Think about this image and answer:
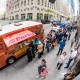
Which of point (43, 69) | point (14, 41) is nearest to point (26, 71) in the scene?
point (43, 69)

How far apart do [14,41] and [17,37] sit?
53 centimetres

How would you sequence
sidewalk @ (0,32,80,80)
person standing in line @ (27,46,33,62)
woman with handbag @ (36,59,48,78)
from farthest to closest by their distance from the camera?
1. person standing in line @ (27,46,33,62)
2. sidewalk @ (0,32,80,80)
3. woman with handbag @ (36,59,48,78)

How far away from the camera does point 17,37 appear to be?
13.9 m

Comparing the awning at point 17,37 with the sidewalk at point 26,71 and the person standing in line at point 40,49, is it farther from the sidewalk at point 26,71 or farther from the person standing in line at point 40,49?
the sidewalk at point 26,71

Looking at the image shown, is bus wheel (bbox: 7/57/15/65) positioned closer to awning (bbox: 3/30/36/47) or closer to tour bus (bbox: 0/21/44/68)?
tour bus (bbox: 0/21/44/68)

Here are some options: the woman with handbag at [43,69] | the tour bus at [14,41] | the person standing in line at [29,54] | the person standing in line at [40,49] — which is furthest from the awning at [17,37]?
the woman with handbag at [43,69]

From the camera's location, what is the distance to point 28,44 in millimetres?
15141

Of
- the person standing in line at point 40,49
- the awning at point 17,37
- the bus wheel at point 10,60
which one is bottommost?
the bus wheel at point 10,60

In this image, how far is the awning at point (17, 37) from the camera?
515 inches

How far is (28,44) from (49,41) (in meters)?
3.17

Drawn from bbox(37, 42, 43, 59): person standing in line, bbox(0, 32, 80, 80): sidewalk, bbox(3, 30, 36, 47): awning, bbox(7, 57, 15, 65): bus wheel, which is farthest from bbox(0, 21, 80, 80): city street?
bbox(3, 30, 36, 47): awning

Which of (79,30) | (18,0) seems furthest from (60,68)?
(18,0)

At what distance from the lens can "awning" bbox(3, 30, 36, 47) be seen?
13073mm

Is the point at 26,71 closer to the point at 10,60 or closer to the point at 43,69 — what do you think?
the point at 10,60
